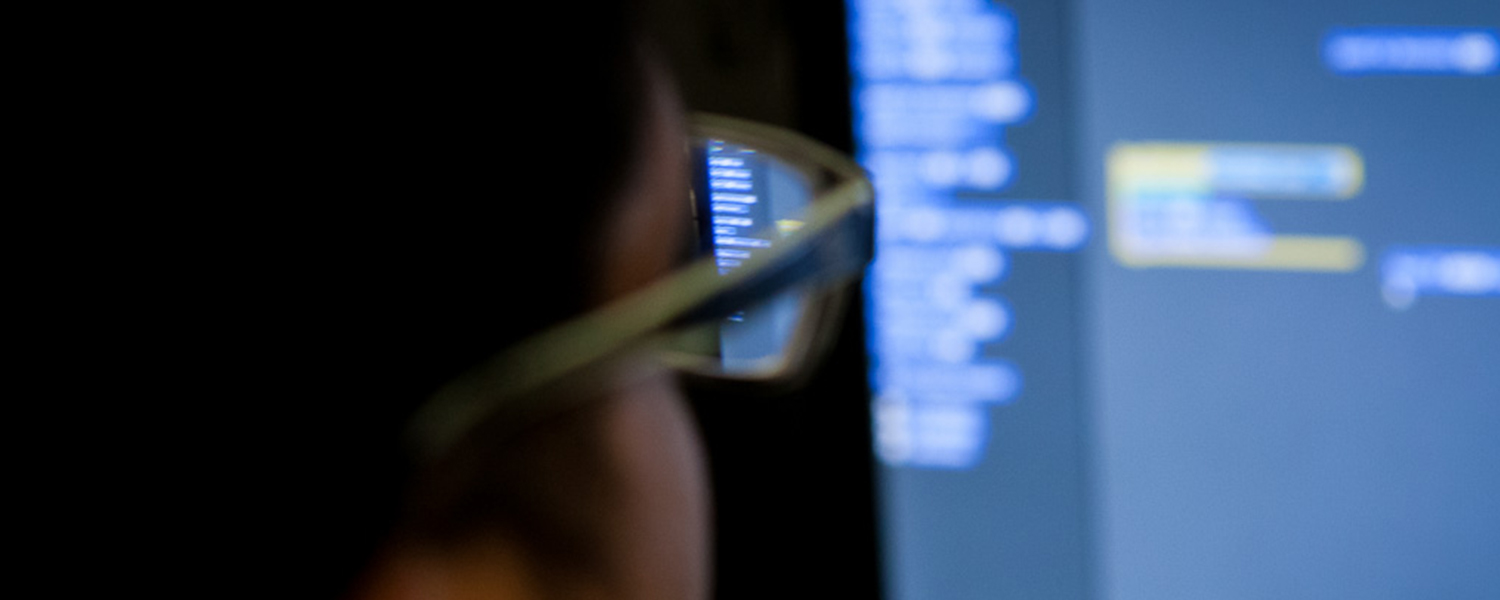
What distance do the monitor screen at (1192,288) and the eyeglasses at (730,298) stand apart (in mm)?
432

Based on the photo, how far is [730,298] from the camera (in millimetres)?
367

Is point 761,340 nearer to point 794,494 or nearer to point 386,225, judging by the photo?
point 386,225

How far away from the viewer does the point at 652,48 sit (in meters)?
0.36

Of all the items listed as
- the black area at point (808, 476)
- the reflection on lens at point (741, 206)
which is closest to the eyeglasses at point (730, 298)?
the reflection on lens at point (741, 206)

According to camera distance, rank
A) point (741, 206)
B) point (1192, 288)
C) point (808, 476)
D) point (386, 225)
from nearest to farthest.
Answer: point (386, 225), point (741, 206), point (1192, 288), point (808, 476)

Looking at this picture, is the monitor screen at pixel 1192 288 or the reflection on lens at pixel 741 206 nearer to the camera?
the reflection on lens at pixel 741 206

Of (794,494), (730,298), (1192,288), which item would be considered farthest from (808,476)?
(730,298)

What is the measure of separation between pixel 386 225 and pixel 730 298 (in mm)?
100

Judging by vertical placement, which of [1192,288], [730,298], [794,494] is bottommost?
[794,494]

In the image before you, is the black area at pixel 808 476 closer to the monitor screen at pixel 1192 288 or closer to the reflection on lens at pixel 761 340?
the monitor screen at pixel 1192 288

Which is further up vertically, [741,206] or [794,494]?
[741,206]

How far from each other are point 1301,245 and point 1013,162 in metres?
0.21

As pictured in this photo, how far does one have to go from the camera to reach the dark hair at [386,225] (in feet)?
1.02

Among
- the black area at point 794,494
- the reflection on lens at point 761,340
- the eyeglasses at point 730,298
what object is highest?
the eyeglasses at point 730,298
